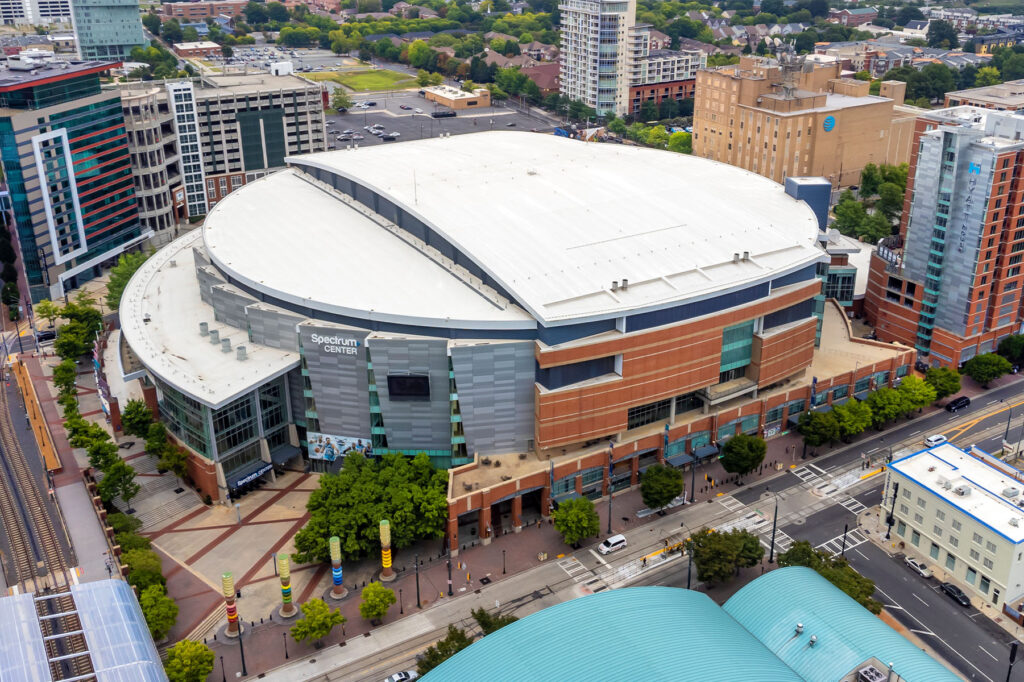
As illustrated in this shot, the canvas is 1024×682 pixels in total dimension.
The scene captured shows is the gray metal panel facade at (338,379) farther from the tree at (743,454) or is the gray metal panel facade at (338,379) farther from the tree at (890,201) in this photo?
the tree at (890,201)

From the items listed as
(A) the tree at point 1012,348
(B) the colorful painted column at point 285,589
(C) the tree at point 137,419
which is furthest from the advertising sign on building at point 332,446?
(A) the tree at point 1012,348

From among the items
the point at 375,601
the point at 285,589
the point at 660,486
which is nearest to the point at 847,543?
the point at 660,486

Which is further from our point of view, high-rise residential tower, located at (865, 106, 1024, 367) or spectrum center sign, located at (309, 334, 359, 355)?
high-rise residential tower, located at (865, 106, 1024, 367)

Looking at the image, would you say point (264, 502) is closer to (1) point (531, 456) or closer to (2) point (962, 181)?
(1) point (531, 456)

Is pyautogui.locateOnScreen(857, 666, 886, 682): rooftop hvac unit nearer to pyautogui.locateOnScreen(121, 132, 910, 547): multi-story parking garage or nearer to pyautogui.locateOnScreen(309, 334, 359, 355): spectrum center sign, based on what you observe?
pyautogui.locateOnScreen(121, 132, 910, 547): multi-story parking garage

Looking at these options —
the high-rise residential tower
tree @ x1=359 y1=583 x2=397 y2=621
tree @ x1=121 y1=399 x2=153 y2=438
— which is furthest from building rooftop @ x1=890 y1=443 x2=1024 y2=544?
tree @ x1=121 y1=399 x2=153 y2=438

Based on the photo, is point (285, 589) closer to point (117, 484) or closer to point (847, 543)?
point (117, 484)
